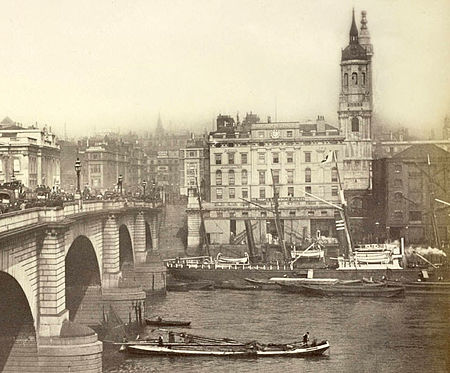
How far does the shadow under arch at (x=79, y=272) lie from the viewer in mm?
33188

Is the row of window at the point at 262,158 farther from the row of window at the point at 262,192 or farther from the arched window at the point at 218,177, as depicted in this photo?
the row of window at the point at 262,192

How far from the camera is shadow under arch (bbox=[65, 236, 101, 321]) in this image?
33.2m

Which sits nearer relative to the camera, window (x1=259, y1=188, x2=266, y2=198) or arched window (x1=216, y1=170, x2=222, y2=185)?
window (x1=259, y1=188, x2=266, y2=198)

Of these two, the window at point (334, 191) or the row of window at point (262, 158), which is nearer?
the row of window at point (262, 158)

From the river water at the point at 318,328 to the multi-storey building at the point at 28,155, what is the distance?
1581 centimetres

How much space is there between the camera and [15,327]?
2355 centimetres

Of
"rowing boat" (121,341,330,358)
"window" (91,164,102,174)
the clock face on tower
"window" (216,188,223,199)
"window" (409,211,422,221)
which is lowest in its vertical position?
"rowing boat" (121,341,330,358)

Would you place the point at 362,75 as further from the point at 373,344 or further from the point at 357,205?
the point at 373,344

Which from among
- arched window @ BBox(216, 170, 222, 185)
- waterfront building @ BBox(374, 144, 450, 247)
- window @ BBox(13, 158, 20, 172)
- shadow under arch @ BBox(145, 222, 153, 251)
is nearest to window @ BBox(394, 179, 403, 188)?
waterfront building @ BBox(374, 144, 450, 247)

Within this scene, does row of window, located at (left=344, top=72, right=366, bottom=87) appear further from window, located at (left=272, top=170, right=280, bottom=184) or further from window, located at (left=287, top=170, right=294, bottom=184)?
window, located at (left=272, top=170, right=280, bottom=184)

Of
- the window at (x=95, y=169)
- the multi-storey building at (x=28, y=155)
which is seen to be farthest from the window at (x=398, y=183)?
the multi-storey building at (x=28, y=155)

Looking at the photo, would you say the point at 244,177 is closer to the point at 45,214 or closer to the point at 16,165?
the point at 16,165

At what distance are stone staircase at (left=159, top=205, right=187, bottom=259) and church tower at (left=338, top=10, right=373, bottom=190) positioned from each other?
11.5m

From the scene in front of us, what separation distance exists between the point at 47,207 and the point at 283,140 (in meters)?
29.1
